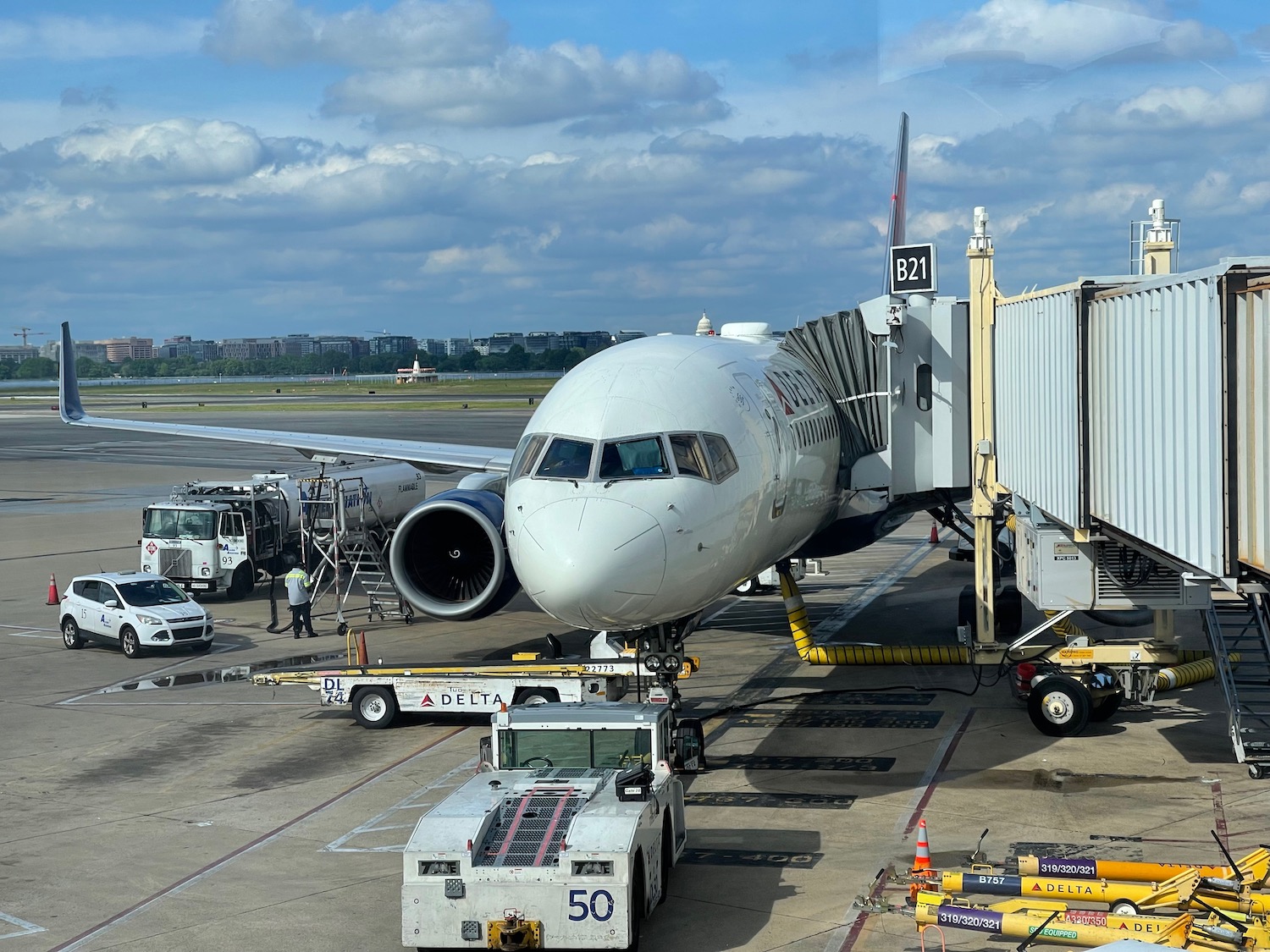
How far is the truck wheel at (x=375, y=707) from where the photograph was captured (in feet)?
69.7

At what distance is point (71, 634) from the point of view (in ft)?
93.6

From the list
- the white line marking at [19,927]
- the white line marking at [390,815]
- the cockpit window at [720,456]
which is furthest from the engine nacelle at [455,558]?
the white line marking at [19,927]

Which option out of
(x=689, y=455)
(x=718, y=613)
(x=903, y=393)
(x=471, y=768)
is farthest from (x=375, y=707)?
(x=718, y=613)

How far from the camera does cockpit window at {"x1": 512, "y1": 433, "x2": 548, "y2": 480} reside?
16594mm

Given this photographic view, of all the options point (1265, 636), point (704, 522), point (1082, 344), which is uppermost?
point (1082, 344)

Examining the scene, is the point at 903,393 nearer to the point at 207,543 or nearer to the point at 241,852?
the point at 241,852

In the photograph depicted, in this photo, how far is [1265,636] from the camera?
59.6ft

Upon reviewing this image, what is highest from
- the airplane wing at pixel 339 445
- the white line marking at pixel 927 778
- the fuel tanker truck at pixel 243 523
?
the airplane wing at pixel 339 445

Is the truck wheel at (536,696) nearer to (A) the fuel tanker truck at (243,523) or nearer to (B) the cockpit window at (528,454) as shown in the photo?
(B) the cockpit window at (528,454)

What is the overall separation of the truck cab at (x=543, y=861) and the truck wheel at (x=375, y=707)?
7305 millimetres

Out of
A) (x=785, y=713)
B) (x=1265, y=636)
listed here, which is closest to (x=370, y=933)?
(x=785, y=713)

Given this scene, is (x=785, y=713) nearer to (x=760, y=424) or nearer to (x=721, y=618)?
(x=760, y=424)

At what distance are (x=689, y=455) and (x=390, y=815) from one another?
17.6ft

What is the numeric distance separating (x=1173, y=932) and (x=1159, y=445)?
4.55 metres
